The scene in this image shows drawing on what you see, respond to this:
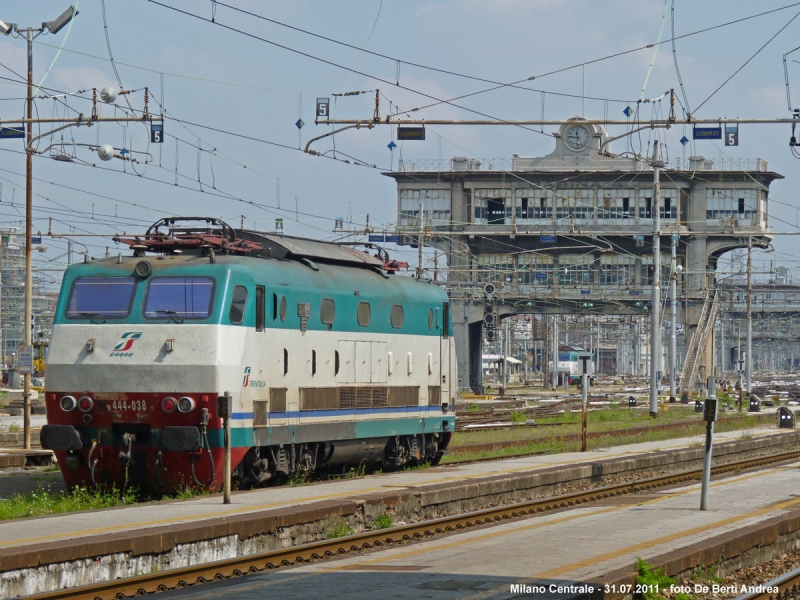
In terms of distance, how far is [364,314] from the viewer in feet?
75.4

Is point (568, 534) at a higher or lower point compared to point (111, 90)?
lower

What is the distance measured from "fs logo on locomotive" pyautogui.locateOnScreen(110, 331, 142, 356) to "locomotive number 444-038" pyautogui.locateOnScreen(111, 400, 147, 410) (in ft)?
2.43

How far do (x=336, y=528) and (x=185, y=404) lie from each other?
334 cm

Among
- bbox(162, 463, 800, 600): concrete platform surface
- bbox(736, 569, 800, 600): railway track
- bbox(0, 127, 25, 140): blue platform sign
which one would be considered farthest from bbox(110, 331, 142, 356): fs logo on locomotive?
bbox(0, 127, 25, 140): blue platform sign

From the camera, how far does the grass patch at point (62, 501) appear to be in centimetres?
1673

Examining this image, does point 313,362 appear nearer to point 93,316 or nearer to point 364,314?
point 364,314

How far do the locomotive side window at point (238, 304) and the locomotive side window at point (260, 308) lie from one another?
0.40 metres

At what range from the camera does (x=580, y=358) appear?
3002 cm

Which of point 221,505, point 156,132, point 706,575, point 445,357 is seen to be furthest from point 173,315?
point 156,132

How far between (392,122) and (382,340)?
5738mm

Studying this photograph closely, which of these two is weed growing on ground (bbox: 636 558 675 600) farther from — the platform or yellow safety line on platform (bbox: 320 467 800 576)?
the platform

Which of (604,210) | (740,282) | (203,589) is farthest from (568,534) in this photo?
(740,282)

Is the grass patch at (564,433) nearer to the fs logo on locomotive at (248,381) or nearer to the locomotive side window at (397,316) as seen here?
the locomotive side window at (397,316)

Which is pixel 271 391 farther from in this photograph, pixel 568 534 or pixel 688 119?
pixel 688 119
